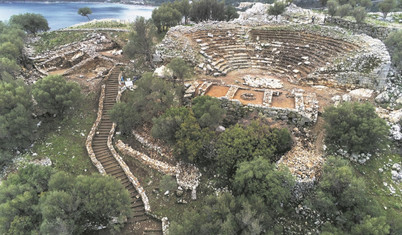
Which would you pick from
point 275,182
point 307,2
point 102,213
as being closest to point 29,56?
point 102,213

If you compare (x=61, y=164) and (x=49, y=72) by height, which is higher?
(x=49, y=72)

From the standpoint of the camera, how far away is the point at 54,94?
26.5 meters

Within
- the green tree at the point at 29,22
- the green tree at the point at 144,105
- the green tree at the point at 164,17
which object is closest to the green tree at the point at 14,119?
the green tree at the point at 144,105

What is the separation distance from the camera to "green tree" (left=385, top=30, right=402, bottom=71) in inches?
1339

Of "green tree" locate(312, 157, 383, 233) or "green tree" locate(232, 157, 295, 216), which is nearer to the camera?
"green tree" locate(312, 157, 383, 233)

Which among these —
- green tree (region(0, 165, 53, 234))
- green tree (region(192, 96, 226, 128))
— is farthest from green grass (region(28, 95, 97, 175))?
green tree (region(192, 96, 226, 128))

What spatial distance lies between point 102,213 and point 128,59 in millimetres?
29214

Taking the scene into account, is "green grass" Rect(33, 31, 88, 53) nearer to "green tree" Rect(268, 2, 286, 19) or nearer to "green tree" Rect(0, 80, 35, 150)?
"green tree" Rect(0, 80, 35, 150)

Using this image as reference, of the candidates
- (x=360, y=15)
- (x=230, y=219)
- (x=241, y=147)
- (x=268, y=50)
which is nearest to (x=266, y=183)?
(x=241, y=147)

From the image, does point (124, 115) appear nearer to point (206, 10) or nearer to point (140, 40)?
point (140, 40)

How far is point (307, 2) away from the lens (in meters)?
111

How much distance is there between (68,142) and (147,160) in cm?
960

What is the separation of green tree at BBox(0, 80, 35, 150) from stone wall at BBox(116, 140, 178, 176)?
9440mm

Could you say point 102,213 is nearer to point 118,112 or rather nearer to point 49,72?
point 118,112
